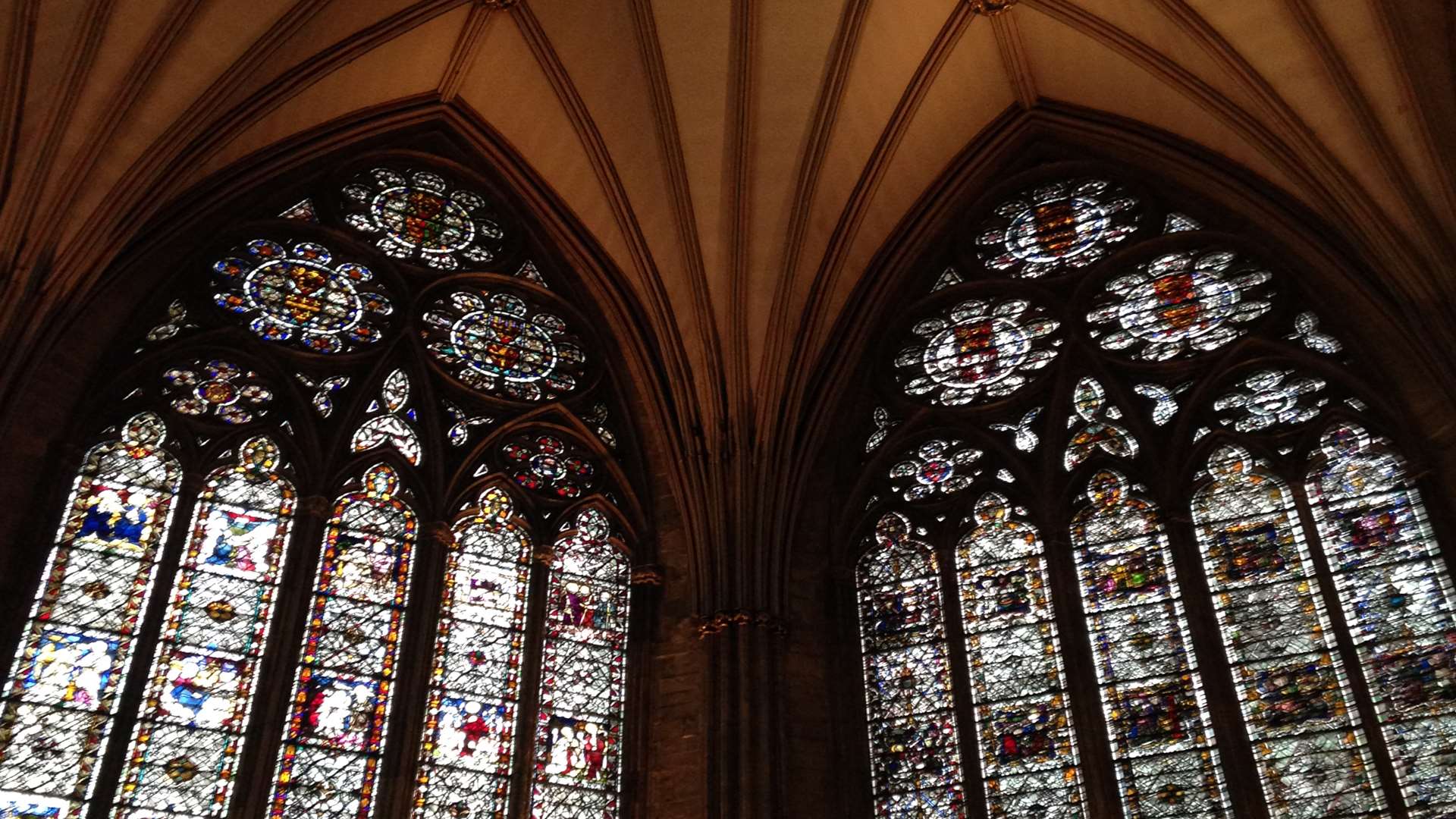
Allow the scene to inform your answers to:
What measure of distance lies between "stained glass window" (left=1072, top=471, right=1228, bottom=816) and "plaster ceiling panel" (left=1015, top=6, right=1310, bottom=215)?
2.88 metres

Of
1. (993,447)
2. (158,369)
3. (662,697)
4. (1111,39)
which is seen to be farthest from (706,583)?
(1111,39)

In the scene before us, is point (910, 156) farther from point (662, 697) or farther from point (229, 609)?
point (229, 609)

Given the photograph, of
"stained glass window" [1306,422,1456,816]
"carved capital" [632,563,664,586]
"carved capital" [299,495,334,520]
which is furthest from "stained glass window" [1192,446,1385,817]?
"carved capital" [299,495,334,520]

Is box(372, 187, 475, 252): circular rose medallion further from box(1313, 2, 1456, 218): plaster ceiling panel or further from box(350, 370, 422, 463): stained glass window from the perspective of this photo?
box(1313, 2, 1456, 218): plaster ceiling panel

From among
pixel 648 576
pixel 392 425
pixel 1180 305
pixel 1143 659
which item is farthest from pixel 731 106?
pixel 1143 659

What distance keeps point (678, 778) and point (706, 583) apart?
1565 millimetres

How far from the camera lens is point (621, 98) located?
1488 centimetres

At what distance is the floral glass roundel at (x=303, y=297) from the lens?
14375 mm

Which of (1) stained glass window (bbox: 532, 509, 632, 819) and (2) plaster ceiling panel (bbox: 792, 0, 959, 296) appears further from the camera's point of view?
(2) plaster ceiling panel (bbox: 792, 0, 959, 296)

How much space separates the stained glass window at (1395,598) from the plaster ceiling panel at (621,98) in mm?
5482

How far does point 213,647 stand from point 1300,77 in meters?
9.14

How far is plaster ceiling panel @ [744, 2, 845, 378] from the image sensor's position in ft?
46.9

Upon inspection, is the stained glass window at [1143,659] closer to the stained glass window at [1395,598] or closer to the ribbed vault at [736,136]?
the stained glass window at [1395,598]

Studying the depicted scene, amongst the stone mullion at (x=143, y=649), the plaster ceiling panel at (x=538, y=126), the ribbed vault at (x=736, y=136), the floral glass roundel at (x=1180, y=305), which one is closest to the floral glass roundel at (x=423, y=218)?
the ribbed vault at (x=736, y=136)
